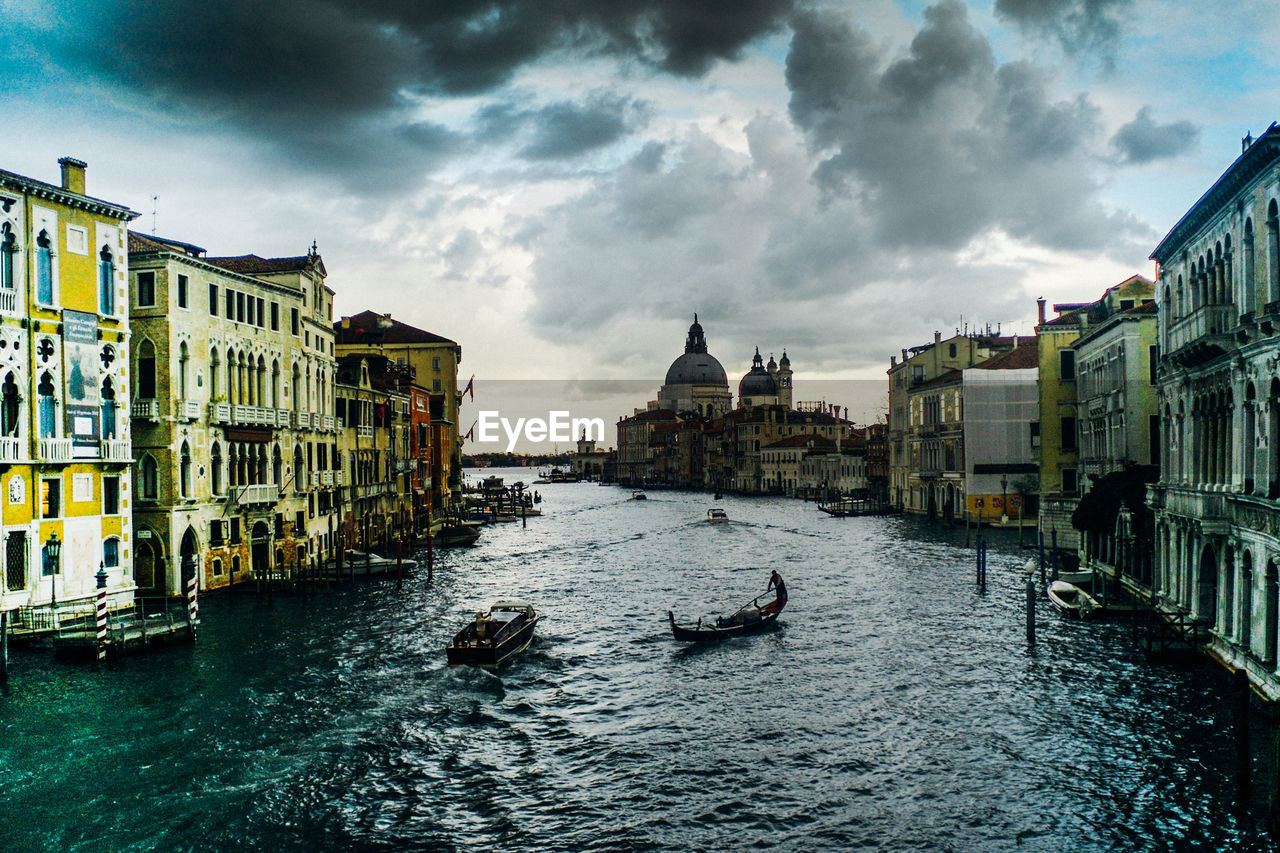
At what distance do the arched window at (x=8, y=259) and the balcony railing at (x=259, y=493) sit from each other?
12.8m

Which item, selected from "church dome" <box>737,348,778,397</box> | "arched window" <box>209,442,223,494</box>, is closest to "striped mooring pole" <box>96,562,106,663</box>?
"arched window" <box>209,442,223,494</box>

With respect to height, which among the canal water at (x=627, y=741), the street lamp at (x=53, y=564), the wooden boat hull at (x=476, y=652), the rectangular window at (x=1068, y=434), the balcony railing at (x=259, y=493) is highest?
the rectangular window at (x=1068, y=434)

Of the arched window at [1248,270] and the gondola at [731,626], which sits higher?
the arched window at [1248,270]

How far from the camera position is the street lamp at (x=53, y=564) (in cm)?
2755

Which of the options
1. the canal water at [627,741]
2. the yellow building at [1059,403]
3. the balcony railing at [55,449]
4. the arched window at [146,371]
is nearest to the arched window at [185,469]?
the arched window at [146,371]

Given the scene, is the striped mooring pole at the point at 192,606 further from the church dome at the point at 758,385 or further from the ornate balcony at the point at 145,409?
the church dome at the point at 758,385

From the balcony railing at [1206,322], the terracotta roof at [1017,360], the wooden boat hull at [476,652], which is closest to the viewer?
the balcony railing at [1206,322]

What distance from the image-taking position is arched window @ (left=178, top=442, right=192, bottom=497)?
1364 inches

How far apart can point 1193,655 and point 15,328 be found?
31684 mm

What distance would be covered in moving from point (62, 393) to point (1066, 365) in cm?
4713

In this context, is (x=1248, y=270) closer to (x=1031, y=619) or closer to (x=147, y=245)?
(x=1031, y=619)

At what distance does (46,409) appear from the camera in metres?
28.0

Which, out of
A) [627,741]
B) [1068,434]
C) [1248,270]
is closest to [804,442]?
[1068,434]

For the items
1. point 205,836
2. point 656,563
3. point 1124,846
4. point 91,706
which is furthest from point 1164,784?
point 656,563
